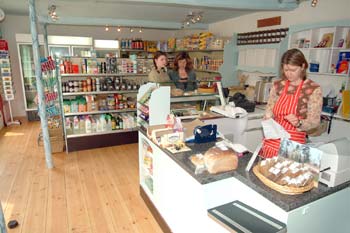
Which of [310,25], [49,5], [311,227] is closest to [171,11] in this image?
[49,5]

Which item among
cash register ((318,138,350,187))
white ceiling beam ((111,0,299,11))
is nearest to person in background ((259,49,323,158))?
cash register ((318,138,350,187))

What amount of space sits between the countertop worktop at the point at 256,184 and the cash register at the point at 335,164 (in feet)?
0.13

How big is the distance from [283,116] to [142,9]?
3.92 metres

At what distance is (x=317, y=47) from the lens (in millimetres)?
3520

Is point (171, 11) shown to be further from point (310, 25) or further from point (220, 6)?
point (310, 25)

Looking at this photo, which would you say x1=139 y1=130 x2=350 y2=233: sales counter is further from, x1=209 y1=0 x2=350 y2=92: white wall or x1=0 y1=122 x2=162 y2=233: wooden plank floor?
x1=209 y1=0 x2=350 y2=92: white wall

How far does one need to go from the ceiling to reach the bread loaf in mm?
2566

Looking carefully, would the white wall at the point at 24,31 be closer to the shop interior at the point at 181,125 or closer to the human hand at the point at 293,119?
the shop interior at the point at 181,125

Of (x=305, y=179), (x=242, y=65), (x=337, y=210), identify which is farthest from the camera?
(x=242, y=65)

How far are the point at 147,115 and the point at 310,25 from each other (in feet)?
9.08

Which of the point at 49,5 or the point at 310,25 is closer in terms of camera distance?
the point at 310,25

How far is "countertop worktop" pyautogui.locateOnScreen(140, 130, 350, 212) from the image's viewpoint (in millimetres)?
1289

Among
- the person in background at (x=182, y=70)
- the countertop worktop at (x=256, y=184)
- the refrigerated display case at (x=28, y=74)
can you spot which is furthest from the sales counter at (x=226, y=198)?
the refrigerated display case at (x=28, y=74)


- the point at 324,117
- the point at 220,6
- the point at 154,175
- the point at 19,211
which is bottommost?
the point at 19,211
